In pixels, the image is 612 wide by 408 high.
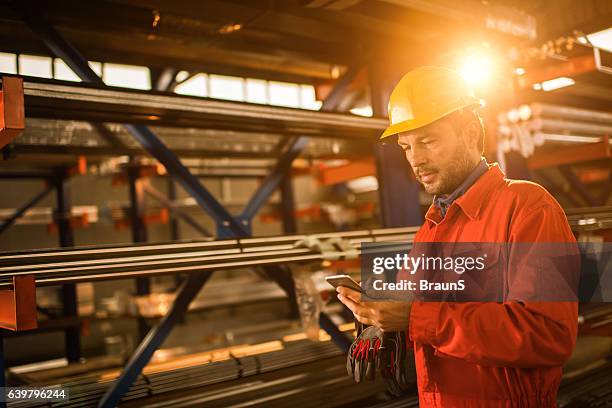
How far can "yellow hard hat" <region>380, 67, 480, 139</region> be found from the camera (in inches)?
74.9

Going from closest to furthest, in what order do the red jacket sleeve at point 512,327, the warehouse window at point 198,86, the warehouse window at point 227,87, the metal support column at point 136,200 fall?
the red jacket sleeve at point 512,327, the metal support column at point 136,200, the warehouse window at point 198,86, the warehouse window at point 227,87

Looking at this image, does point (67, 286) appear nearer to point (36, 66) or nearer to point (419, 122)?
point (419, 122)

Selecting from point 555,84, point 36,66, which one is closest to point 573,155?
point 555,84

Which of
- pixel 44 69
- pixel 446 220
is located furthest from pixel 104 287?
pixel 446 220

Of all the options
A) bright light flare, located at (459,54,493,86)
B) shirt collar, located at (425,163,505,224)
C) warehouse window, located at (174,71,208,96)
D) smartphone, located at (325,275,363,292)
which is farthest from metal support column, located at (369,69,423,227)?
warehouse window, located at (174,71,208,96)

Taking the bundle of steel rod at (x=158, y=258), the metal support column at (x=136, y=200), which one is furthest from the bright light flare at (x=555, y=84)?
the metal support column at (x=136, y=200)

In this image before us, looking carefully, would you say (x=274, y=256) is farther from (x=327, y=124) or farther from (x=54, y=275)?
(x=54, y=275)

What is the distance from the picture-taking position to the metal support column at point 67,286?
19.0ft

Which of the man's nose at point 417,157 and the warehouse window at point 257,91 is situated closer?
the man's nose at point 417,157

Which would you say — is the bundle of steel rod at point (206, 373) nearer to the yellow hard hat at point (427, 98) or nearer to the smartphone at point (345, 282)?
the smartphone at point (345, 282)

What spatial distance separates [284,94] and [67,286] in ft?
26.8

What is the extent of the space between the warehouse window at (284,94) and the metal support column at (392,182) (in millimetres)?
8843

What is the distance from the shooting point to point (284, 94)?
12.8m

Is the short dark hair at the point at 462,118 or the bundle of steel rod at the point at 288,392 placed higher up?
the short dark hair at the point at 462,118
